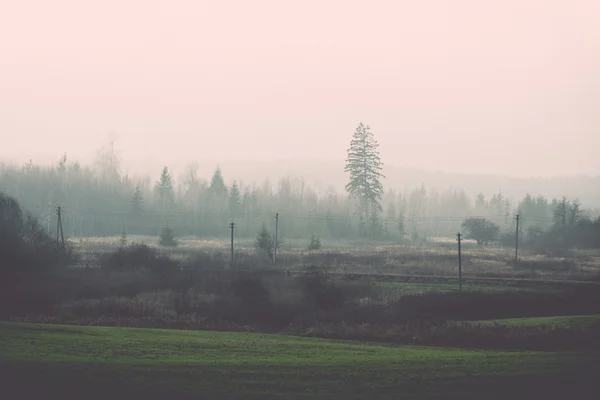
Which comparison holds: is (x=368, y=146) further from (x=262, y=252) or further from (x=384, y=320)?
(x=384, y=320)

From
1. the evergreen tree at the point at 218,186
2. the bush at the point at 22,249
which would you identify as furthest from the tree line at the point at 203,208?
the bush at the point at 22,249

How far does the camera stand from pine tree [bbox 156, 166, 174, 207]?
574 feet

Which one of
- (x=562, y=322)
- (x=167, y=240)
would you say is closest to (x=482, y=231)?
(x=167, y=240)

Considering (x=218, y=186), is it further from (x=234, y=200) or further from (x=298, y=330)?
(x=298, y=330)

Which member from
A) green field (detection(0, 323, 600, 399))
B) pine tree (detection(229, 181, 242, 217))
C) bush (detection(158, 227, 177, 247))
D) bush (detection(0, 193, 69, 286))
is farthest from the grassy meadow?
pine tree (detection(229, 181, 242, 217))

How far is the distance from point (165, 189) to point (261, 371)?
6165 inches

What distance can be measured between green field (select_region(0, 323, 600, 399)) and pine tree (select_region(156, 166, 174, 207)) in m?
146

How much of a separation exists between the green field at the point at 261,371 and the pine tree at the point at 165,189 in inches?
5751

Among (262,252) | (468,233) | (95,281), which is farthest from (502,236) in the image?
(95,281)

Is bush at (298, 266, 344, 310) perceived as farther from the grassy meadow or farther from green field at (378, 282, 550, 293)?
green field at (378, 282, 550, 293)

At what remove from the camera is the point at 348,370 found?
24.8 metres

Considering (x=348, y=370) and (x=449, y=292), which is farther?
(x=449, y=292)

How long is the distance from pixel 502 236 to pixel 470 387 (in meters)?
→ 104

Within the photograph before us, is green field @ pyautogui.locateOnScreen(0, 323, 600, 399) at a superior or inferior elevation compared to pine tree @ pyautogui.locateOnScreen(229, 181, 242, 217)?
inferior
